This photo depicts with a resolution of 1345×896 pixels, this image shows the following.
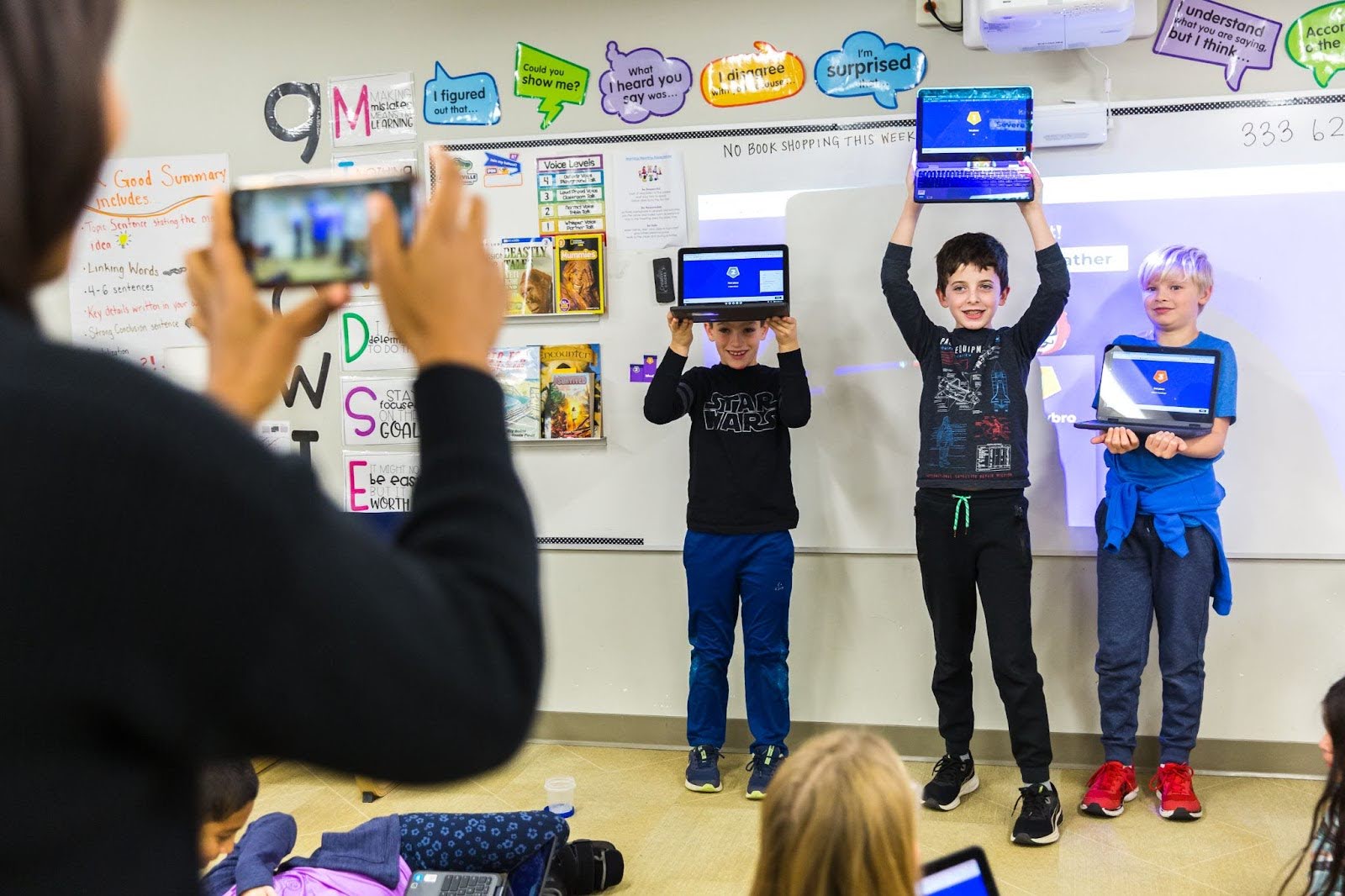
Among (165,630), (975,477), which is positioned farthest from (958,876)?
(975,477)

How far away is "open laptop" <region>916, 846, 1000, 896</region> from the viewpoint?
150cm

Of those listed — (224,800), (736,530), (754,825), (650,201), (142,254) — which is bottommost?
(754,825)

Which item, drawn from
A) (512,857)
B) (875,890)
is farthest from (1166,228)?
(875,890)

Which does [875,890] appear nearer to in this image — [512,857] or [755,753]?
[512,857]

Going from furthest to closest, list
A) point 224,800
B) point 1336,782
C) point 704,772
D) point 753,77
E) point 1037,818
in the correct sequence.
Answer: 1. point 753,77
2. point 704,772
3. point 1037,818
4. point 224,800
5. point 1336,782

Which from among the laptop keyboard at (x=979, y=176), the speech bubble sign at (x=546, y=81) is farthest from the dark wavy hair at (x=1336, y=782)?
the speech bubble sign at (x=546, y=81)

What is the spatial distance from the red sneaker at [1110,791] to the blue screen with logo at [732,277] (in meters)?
1.63

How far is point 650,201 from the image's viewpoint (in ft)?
12.3

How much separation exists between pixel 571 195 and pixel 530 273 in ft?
0.95

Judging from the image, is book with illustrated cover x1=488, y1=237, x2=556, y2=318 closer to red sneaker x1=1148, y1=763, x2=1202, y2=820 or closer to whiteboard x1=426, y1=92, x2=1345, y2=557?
whiteboard x1=426, y1=92, x2=1345, y2=557

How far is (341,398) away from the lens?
405 cm

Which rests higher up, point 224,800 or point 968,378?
point 968,378

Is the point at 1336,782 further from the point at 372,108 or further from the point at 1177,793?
the point at 372,108

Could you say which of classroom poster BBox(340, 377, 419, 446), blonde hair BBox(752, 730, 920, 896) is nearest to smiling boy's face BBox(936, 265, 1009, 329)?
classroom poster BBox(340, 377, 419, 446)
